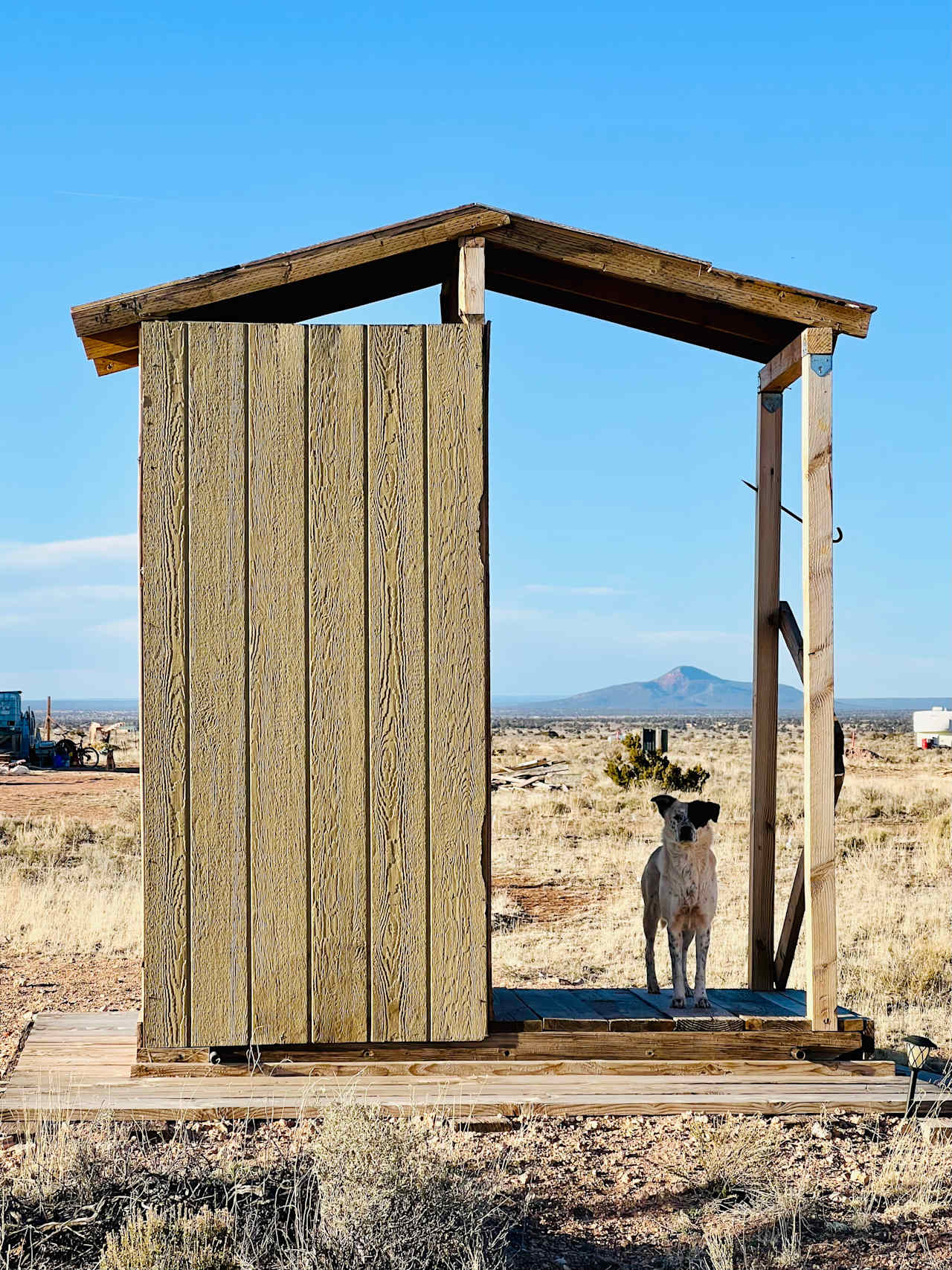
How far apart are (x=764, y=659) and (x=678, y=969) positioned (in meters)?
1.83

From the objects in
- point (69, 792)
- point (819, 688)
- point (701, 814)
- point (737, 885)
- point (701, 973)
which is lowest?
point (69, 792)

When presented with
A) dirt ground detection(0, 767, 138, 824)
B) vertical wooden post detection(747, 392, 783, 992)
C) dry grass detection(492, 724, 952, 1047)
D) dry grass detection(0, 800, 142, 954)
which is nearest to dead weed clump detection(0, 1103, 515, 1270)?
vertical wooden post detection(747, 392, 783, 992)

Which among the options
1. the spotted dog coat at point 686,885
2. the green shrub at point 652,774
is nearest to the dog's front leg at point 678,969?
the spotted dog coat at point 686,885

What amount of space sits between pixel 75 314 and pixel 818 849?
4.01m

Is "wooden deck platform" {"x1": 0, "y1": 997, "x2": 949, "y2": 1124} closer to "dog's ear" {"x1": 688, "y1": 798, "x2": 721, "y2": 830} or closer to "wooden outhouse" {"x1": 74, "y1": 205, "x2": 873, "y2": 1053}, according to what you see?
"wooden outhouse" {"x1": 74, "y1": 205, "x2": 873, "y2": 1053}

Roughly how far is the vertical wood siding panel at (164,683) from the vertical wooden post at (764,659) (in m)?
3.20

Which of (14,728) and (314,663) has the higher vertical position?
(314,663)

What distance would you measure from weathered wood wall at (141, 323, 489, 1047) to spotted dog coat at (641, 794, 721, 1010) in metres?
1.06

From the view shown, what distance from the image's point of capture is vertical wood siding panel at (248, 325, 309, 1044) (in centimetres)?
545

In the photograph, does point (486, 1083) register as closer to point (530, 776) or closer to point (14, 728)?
point (530, 776)

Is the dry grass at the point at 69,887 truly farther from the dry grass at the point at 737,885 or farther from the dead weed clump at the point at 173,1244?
the dead weed clump at the point at 173,1244

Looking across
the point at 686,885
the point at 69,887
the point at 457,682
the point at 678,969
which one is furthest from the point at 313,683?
the point at 69,887

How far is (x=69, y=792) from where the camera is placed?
26016 mm

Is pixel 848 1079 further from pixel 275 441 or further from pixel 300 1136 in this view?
pixel 275 441
